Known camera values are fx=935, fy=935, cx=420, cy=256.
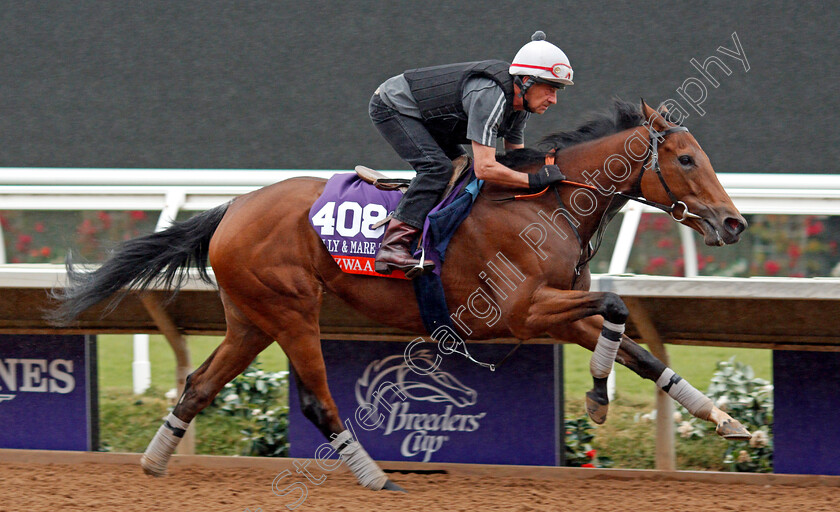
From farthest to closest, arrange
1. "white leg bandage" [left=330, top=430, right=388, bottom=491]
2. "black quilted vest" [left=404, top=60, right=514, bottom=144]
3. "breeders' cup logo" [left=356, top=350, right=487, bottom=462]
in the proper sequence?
"breeders' cup logo" [left=356, top=350, right=487, bottom=462], "white leg bandage" [left=330, top=430, right=388, bottom=491], "black quilted vest" [left=404, top=60, right=514, bottom=144]

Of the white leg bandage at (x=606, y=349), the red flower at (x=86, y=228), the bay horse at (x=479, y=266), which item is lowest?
the white leg bandage at (x=606, y=349)

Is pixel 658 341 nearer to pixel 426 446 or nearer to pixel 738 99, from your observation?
pixel 426 446

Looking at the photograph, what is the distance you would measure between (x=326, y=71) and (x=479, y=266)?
11.1 ft

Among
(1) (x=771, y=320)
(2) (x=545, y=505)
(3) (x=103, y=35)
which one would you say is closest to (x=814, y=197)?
(1) (x=771, y=320)

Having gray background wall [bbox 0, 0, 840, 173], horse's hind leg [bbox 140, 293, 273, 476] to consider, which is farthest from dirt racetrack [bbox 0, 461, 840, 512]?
gray background wall [bbox 0, 0, 840, 173]

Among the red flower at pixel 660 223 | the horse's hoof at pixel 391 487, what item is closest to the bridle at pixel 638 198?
the red flower at pixel 660 223

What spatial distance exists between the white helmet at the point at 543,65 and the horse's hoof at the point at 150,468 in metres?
2.56

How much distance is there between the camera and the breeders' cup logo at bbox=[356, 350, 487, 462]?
16.1ft

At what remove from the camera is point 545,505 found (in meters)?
4.06

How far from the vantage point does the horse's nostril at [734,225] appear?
149 inches

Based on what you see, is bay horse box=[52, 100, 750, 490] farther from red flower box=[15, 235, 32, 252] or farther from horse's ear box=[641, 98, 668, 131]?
red flower box=[15, 235, 32, 252]

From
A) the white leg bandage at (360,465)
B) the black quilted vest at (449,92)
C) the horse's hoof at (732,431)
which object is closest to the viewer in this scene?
the horse's hoof at (732,431)

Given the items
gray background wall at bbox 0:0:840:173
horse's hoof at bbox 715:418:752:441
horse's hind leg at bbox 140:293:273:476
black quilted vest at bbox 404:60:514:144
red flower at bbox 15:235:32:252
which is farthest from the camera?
gray background wall at bbox 0:0:840:173

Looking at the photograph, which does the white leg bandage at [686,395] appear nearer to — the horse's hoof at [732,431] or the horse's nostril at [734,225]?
the horse's hoof at [732,431]
